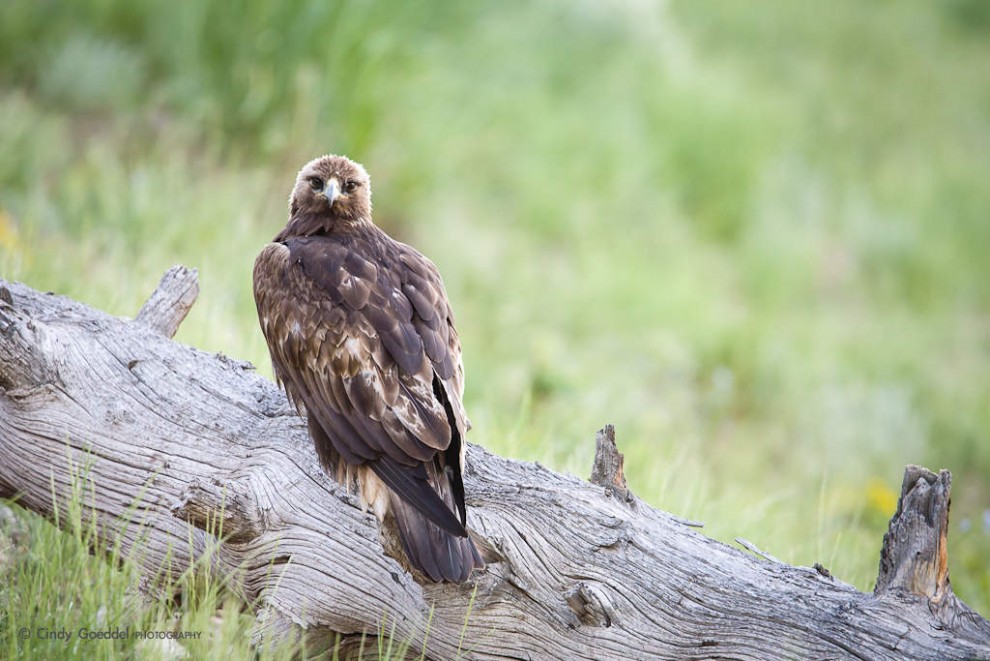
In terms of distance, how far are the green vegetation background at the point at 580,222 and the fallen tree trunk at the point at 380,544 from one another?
103 cm

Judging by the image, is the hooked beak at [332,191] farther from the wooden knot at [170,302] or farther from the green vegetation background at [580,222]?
the green vegetation background at [580,222]

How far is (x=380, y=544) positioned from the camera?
2930 millimetres

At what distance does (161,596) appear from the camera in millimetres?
2820

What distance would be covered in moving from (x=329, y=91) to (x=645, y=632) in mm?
5759

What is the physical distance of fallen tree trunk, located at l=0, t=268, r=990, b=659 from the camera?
258cm

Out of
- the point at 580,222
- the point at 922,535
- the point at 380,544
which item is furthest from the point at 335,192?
the point at 580,222

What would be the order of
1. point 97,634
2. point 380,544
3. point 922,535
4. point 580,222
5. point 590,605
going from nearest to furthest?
point 922,535 → point 97,634 → point 590,605 → point 380,544 → point 580,222

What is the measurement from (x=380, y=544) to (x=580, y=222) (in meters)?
7.15

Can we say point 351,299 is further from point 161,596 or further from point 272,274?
point 161,596

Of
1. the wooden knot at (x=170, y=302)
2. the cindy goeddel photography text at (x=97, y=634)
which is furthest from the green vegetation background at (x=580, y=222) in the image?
the cindy goeddel photography text at (x=97, y=634)

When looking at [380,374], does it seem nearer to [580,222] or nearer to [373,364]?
[373,364]

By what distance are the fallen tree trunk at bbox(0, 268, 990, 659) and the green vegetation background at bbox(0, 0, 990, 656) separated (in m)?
1.03

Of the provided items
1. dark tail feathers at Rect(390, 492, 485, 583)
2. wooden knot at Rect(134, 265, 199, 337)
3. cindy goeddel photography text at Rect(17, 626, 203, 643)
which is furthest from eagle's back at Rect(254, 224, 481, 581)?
cindy goeddel photography text at Rect(17, 626, 203, 643)

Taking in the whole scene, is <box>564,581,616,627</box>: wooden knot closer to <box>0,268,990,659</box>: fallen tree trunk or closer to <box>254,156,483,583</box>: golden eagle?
<box>0,268,990,659</box>: fallen tree trunk
